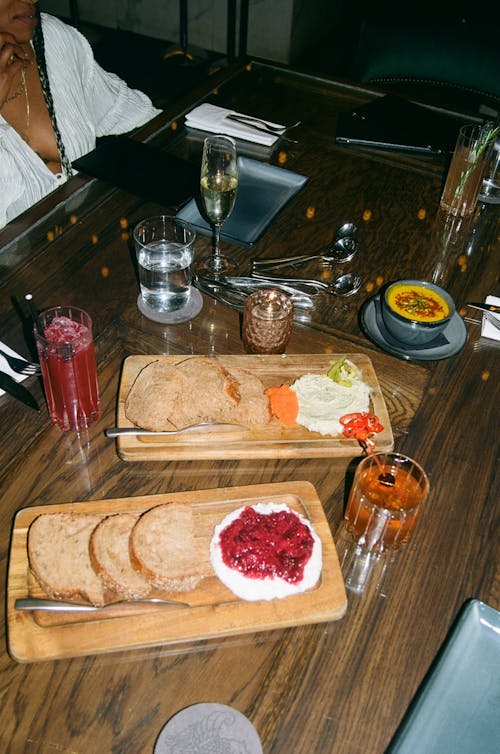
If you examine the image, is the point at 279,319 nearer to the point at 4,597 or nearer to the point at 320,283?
the point at 320,283

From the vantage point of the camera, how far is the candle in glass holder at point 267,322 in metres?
1.64

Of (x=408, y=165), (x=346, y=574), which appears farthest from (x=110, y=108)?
(x=346, y=574)

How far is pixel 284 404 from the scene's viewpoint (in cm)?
153

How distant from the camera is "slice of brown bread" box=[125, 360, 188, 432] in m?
1.47

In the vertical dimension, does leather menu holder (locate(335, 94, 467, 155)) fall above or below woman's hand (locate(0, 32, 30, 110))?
below

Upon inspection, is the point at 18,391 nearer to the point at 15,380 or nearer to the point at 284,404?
the point at 15,380

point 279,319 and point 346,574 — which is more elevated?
point 279,319

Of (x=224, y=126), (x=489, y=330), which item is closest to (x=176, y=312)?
(x=489, y=330)

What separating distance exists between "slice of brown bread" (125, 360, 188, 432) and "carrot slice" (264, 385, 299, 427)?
0.69 ft

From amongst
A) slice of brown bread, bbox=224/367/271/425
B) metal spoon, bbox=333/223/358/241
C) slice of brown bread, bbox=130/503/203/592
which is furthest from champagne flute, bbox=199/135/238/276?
slice of brown bread, bbox=130/503/203/592

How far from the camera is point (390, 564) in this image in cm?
131

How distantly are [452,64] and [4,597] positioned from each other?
10.1ft

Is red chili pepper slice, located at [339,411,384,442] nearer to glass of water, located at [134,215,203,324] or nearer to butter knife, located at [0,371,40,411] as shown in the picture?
glass of water, located at [134,215,203,324]

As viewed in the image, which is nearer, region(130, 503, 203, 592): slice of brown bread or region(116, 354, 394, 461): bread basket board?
region(130, 503, 203, 592): slice of brown bread
